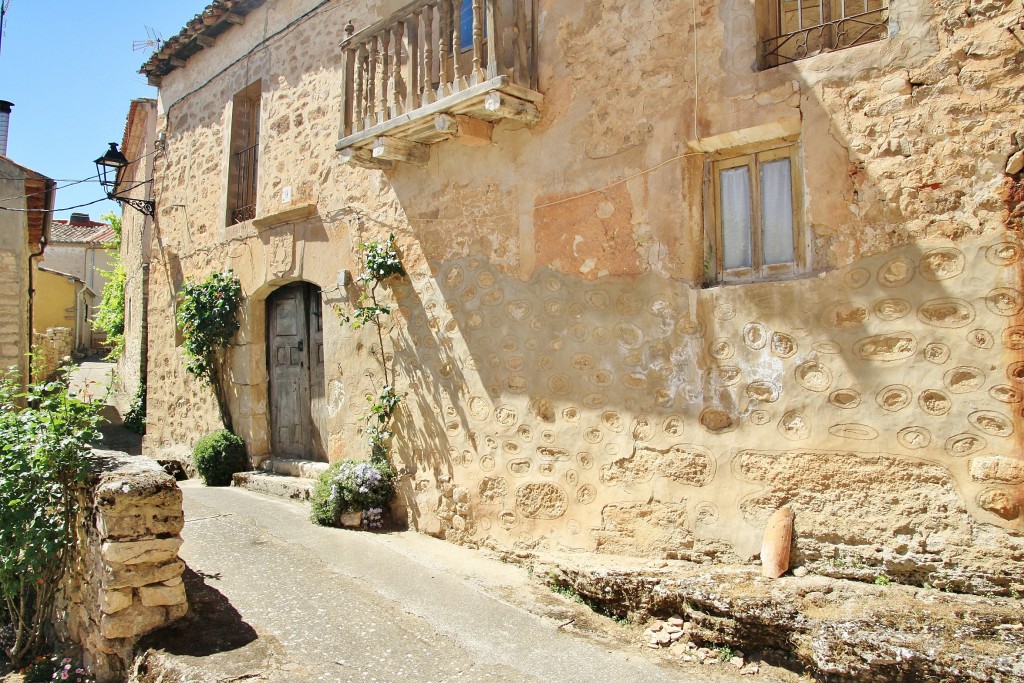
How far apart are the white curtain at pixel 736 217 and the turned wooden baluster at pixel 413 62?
2635mm

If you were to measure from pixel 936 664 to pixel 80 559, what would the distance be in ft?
15.7

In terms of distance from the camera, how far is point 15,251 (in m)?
11.2

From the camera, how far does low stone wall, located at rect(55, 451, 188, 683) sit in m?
4.08

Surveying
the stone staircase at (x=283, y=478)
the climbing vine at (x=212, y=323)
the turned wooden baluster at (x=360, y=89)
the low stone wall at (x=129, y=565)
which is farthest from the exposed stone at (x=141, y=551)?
the climbing vine at (x=212, y=323)

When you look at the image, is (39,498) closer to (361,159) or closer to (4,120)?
(361,159)

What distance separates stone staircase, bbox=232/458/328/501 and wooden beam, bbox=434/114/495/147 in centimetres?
364

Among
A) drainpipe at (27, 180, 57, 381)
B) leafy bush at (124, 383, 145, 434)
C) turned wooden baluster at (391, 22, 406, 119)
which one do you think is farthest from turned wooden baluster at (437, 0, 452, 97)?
leafy bush at (124, 383, 145, 434)

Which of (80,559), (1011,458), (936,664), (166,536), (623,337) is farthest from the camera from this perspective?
(623,337)

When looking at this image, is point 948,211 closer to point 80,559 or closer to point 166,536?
point 166,536

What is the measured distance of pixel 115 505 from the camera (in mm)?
4086

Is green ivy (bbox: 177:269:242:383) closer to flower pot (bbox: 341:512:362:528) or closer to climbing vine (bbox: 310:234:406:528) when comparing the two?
climbing vine (bbox: 310:234:406:528)

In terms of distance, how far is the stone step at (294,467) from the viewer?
794cm

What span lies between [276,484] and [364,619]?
3839 millimetres

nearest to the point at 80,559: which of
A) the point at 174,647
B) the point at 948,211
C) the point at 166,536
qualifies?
the point at 166,536
